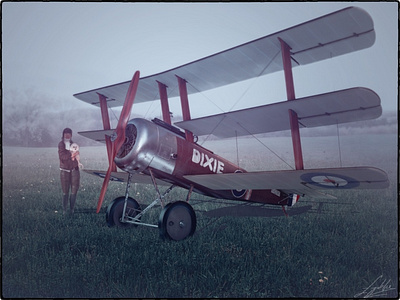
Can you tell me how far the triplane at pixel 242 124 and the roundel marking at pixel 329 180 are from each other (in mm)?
11

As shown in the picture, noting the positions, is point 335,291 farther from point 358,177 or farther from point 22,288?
point 22,288

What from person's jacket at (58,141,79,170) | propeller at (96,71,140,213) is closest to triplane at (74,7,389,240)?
propeller at (96,71,140,213)

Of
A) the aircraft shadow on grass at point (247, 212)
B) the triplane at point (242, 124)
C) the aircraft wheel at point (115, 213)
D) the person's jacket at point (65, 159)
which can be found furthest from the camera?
the person's jacket at point (65, 159)

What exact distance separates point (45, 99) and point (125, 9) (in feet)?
7.43

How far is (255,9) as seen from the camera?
441 cm

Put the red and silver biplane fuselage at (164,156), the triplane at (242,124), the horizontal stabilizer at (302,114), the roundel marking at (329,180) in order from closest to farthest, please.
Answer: the roundel marking at (329,180) < the horizontal stabilizer at (302,114) < the triplane at (242,124) < the red and silver biplane fuselage at (164,156)

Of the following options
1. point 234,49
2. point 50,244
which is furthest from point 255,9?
point 50,244

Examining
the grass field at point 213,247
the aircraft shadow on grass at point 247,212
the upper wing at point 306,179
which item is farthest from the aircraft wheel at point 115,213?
the aircraft shadow on grass at point 247,212

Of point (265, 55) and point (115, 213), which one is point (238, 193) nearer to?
point (115, 213)

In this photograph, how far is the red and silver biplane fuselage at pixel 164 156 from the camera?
4.25 meters
